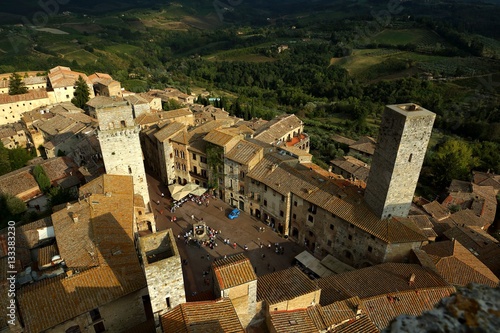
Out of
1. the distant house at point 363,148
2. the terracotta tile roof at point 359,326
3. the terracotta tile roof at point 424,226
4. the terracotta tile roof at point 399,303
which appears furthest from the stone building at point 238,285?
the distant house at point 363,148

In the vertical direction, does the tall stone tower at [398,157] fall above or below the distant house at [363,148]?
above

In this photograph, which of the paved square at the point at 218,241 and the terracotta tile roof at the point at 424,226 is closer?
the paved square at the point at 218,241

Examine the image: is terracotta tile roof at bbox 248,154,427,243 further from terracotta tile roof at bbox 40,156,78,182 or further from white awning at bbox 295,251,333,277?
terracotta tile roof at bbox 40,156,78,182

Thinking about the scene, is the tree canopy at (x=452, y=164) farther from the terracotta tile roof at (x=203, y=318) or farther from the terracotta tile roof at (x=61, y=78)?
the terracotta tile roof at (x=61, y=78)

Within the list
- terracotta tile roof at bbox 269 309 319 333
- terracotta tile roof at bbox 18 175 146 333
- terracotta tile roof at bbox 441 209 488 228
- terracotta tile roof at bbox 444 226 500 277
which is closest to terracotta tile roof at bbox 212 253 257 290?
terracotta tile roof at bbox 269 309 319 333

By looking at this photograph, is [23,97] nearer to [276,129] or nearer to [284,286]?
[276,129]
